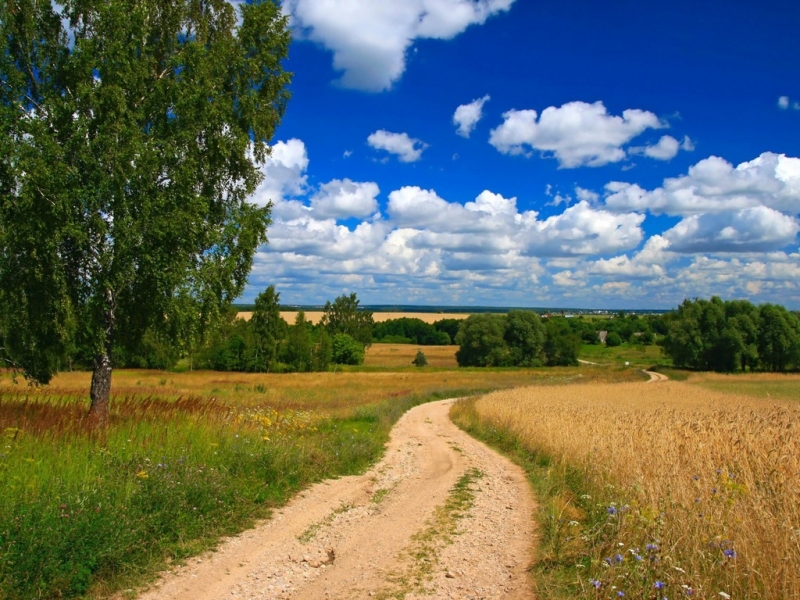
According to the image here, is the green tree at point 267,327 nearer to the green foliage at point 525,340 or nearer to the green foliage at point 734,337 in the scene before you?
the green foliage at point 525,340

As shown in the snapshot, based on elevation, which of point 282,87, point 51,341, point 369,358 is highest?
point 282,87

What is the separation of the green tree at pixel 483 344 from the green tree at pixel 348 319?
65.6 feet

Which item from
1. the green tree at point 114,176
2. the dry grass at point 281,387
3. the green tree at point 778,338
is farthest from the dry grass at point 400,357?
the green tree at point 114,176

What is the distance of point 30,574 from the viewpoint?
15.9 feet

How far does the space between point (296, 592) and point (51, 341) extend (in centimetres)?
930

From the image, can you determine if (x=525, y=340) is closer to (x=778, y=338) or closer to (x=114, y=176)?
(x=778, y=338)

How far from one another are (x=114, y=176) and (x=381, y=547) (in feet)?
27.8

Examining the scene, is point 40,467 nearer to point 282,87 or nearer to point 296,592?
point 296,592

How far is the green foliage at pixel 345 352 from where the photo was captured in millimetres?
95500

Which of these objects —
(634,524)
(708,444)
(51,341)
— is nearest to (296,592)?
(634,524)

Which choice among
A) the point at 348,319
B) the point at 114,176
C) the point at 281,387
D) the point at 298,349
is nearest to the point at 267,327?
the point at 298,349

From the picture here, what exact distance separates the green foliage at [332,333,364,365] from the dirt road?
85237 mm

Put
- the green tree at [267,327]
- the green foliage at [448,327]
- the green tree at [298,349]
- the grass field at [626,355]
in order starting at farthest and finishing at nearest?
the green foliage at [448,327] < the grass field at [626,355] < the green tree at [298,349] < the green tree at [267,327]

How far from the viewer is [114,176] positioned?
405 inches
